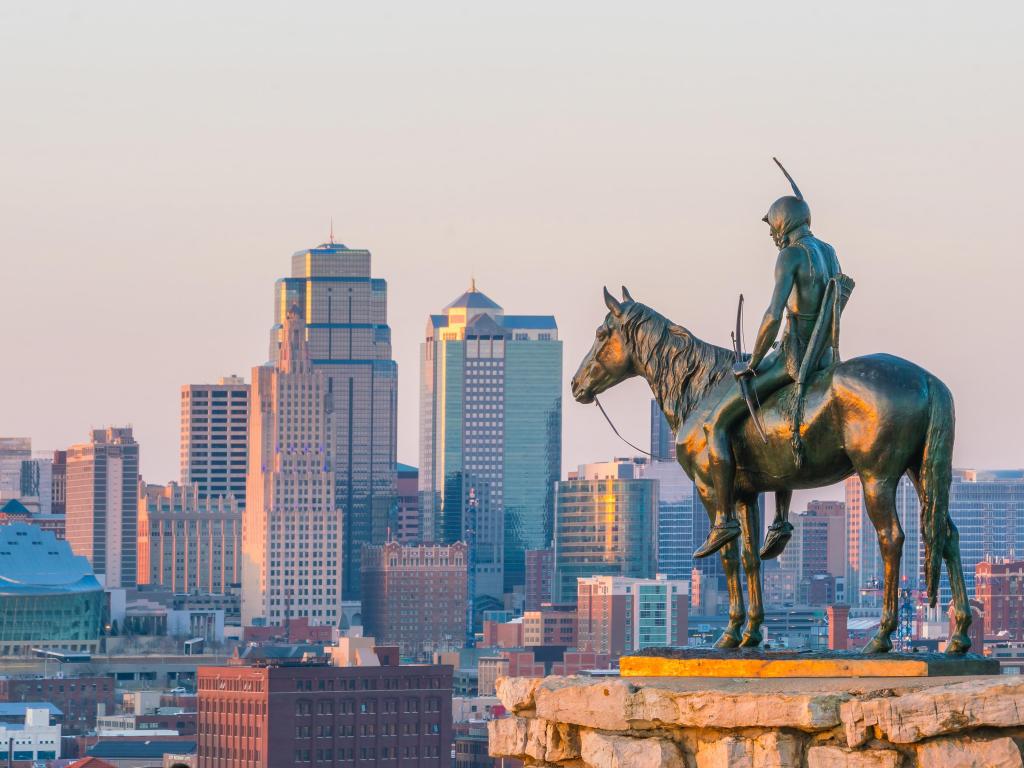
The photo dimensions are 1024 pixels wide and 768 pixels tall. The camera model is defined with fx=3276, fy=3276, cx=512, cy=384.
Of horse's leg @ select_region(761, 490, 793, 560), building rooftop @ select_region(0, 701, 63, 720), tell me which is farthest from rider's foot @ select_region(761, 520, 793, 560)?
building rooftop @ select_region(0, 701, 63, 720)

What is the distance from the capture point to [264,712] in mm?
135000

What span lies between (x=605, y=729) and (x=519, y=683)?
0.54m

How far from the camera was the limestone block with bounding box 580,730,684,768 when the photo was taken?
1066 cm

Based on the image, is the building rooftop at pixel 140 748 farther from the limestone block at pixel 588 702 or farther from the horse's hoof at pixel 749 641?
the limestone block at pixel 588 702

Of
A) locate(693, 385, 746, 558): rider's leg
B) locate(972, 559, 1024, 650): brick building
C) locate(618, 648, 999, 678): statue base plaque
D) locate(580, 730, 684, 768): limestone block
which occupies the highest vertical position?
locate(972, 559, 1024, 650): brick building

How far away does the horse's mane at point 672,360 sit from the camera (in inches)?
488

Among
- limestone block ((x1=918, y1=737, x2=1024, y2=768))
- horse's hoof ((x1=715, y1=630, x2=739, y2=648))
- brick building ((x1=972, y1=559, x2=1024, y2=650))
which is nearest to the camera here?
limestone block ((x1=918, y1=737, x2=1024, y2=768))

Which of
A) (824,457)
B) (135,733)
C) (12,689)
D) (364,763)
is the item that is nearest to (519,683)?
(824,457)

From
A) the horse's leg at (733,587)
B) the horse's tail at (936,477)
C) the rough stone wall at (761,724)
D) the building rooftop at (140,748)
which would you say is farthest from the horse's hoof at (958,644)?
the building rooftop at (140,748)

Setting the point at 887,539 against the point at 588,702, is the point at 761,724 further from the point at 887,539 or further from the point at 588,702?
the point at 887,539

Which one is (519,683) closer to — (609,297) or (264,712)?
(609,297)

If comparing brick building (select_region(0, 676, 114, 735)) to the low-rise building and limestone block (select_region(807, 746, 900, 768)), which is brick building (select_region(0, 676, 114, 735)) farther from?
limestone block (select_region(807, 746, 900, 768))

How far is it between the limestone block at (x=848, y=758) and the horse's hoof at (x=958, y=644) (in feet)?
3.70

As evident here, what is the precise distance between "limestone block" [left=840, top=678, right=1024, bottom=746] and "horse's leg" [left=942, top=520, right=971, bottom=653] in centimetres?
107
